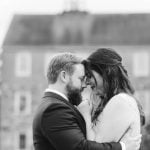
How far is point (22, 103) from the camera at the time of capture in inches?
2028

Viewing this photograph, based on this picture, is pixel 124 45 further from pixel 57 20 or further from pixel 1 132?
pixel 1 132

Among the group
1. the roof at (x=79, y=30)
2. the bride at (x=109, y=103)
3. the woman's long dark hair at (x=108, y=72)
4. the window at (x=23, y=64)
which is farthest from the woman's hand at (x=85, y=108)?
the window at (x=23, y=64)

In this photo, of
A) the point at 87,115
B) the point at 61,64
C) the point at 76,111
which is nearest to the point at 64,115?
the point at 76,111

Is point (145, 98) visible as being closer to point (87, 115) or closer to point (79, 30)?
point (79, 30)

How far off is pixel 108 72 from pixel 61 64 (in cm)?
49

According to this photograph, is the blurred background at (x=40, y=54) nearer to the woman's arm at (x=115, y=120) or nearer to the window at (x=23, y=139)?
the window at (x=23, y=139)

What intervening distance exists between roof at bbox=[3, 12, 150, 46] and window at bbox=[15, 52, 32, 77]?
0.94 metres

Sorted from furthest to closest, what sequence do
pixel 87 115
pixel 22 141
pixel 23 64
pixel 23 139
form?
pixel 23 64, pixel 23 139, pixel 22 141, pixel 87 115

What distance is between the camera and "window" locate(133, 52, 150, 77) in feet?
168

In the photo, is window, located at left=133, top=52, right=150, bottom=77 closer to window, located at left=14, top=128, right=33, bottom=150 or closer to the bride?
window, located at left=14, top=128, right=33, bottom=150

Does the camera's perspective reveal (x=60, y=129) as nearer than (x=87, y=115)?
Yes

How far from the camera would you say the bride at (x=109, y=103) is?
6.80 metres

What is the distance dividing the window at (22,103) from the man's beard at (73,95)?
147 feet

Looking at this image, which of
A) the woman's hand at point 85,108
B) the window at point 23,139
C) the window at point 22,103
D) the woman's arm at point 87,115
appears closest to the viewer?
the woman's arm at point 87,115
